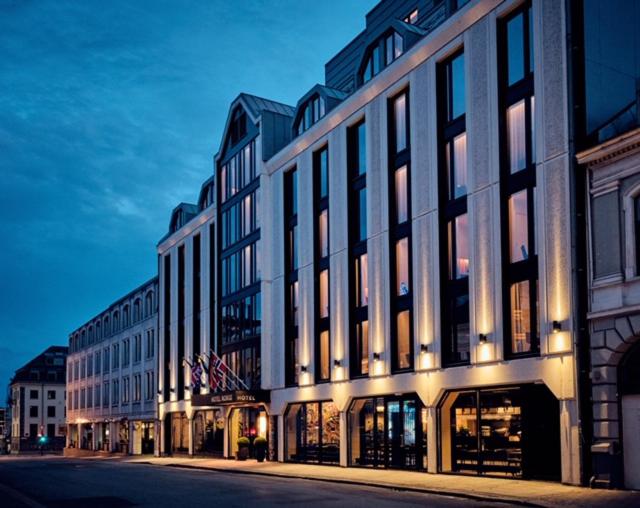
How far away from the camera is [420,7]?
43.1 m

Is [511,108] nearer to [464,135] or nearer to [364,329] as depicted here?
[464,135]

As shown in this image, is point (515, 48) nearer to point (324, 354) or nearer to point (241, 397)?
point (324, 354)

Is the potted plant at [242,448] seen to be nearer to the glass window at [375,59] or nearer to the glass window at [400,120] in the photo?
the glass window at [400,120]

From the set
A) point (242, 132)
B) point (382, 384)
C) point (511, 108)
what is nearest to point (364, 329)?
point (382, 384)

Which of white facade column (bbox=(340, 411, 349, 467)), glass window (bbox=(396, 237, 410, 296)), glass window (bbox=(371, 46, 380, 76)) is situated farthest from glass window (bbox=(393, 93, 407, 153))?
white facade column (bbox=(340, 411, 349, 467))

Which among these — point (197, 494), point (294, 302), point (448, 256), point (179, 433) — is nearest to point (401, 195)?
point (448, 256)

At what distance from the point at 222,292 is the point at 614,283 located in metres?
34.5

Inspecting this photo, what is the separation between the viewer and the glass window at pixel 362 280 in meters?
38.5

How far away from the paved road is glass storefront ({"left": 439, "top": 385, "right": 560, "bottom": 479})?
179 inches

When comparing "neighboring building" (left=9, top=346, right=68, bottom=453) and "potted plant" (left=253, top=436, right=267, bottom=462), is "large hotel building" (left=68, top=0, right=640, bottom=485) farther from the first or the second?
"neighboring building" (left=9, top=346, right=68, bottom=453)

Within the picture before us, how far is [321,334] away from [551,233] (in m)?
17.8

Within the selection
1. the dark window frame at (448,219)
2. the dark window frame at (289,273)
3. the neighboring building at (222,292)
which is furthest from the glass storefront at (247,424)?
the dark window frame at (448,219)

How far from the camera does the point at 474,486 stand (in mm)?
26219

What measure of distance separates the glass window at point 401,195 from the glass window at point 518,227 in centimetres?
693
